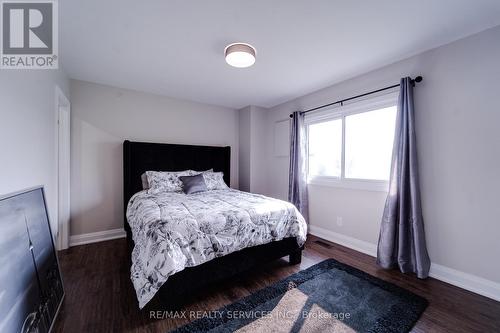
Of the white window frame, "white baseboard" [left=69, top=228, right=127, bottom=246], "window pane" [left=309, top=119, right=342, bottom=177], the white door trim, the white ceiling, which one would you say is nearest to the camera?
the white ceiling

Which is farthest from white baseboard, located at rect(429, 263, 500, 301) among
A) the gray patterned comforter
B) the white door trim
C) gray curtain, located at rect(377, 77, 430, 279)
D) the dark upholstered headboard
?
the white door trim

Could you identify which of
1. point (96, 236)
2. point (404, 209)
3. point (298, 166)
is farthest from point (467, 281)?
point (96, 236)

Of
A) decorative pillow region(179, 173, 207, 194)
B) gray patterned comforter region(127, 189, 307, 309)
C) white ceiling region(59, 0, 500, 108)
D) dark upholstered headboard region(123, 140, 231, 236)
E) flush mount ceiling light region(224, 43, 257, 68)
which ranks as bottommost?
gray patterned comforter region(127, 189, 307, 309)

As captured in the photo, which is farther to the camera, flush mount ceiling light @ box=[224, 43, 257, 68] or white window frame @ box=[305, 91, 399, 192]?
white window frame @ box=[305, 91, 399, 192]

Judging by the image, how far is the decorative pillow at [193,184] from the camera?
2948mm

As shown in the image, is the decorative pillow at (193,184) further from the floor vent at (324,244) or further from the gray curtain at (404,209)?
the gray curtain at (404,209)

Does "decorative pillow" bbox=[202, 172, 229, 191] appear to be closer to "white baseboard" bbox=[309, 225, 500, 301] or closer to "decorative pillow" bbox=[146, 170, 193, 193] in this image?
"decorative pillow" bbox=[146, 170, 193, 193]

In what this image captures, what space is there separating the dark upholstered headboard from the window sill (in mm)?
1666

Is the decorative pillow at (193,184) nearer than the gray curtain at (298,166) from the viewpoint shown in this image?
Yes

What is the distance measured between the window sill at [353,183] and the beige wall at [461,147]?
40 cm

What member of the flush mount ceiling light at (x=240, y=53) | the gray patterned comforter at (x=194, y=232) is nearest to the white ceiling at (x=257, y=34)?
the flush mount ceiling light at (x=240, y=53)

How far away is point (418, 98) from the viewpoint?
7.15ft

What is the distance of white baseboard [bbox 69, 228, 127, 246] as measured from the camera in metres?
2.80

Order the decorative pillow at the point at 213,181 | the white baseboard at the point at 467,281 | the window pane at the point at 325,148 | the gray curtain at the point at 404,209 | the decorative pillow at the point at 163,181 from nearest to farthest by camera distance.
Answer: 1. the white baseboard at the point at 467,281
2. the gray curtain at the point at 404,209
3. the decorative pillow at the point at 163,181
4. the window pane at the point at 325,148
5. the decorative pillow at the point at 213,181
